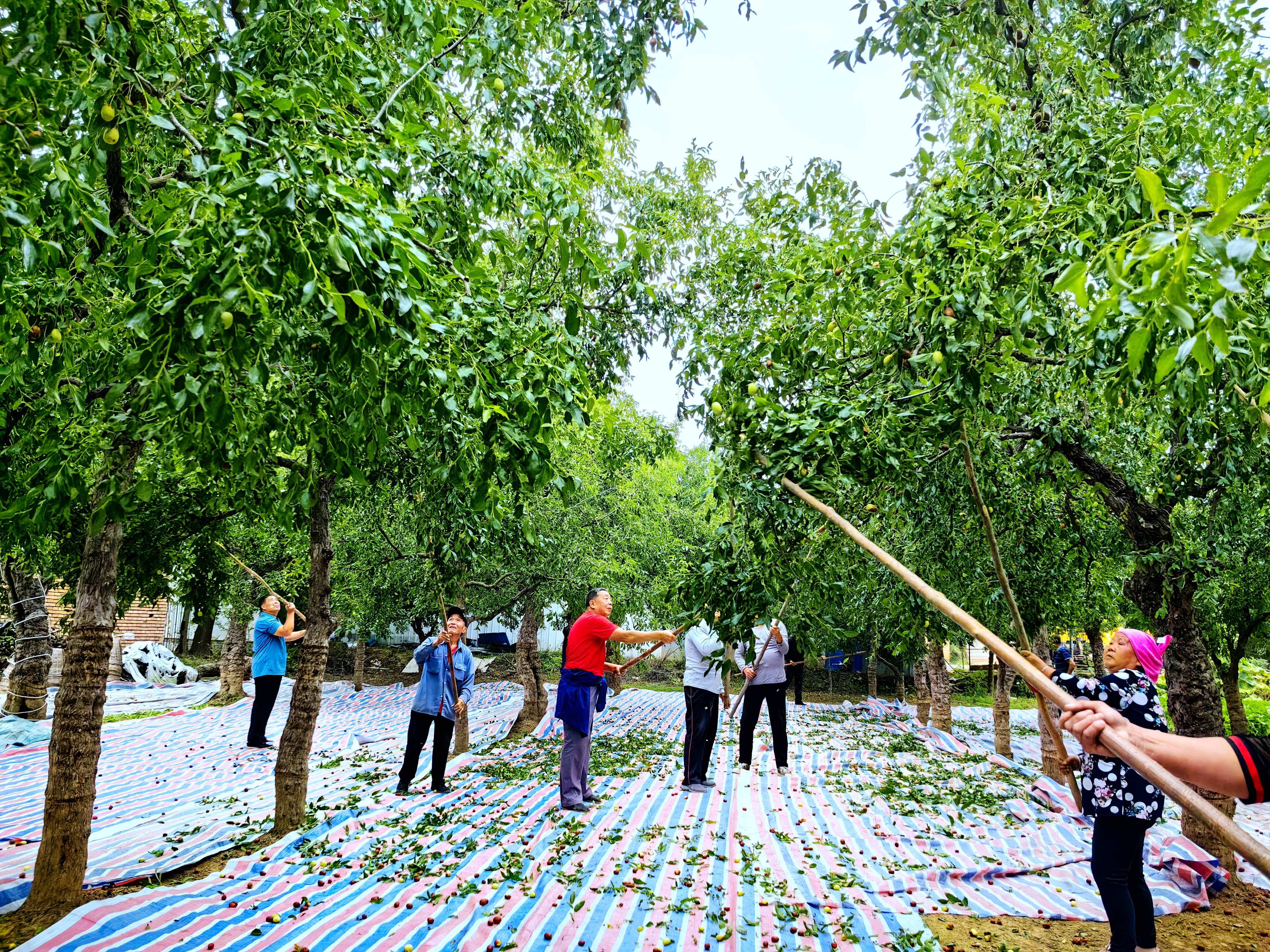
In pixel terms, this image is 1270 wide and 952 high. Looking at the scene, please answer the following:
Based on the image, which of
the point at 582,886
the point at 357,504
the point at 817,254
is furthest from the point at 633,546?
the point at 817,254

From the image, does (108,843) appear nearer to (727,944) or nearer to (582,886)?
(582,886)

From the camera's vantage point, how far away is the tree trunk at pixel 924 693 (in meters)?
15.1

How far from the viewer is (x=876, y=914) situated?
14.0ft

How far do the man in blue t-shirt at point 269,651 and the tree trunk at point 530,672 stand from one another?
391 cm

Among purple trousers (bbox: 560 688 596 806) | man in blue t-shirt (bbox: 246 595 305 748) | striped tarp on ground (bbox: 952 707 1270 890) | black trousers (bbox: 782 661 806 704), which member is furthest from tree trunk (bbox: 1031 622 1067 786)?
man in blue t-shirt (bbox: 246 595 305 748)

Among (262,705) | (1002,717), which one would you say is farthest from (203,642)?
(1002,717)

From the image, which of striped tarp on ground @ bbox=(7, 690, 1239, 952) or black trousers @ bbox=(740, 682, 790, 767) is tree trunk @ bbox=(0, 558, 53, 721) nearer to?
striped tarp on ground @ bbox=(7, 690, 1239, 952)

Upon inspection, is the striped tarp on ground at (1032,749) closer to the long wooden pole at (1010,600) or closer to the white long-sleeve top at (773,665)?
the long wooden pole at (1010,600)

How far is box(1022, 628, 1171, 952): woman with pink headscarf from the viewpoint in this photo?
346cm

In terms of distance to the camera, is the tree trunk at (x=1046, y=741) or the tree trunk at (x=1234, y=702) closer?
the tree trunk at (x=1046, y=741)

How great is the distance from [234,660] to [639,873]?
40.2ft

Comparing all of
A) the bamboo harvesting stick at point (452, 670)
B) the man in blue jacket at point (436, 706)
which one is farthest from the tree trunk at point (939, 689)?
the man in blue jacket at point (436, 706)

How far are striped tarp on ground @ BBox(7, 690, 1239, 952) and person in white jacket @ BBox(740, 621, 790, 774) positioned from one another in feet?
0.95

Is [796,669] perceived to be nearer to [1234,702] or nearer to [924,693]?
[924,693]
